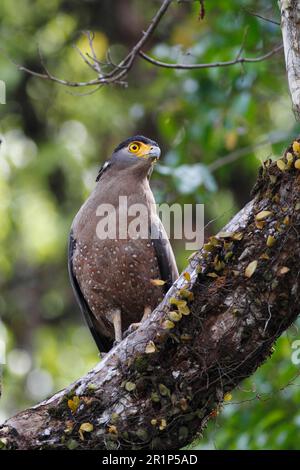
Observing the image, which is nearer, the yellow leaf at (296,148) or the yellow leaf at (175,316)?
the yellow leaf at (296,148)

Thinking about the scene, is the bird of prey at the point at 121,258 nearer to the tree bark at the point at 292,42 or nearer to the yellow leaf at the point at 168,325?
the yellow leaf at the point at 168,325

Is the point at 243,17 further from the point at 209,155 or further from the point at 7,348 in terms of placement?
the point at 7,348

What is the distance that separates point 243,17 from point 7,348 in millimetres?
7263

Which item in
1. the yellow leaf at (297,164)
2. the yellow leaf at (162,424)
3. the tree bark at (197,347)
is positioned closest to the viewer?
the yellow leaf at (297,164)

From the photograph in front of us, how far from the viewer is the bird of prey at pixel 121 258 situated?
625 centimetres

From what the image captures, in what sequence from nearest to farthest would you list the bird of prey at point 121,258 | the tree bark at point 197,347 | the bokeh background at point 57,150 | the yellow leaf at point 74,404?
the tree bark at point 197,347 → the yellow leaf at point 74,404 → the bird of prey at point 121,258 → the bokeh background at point 57,150

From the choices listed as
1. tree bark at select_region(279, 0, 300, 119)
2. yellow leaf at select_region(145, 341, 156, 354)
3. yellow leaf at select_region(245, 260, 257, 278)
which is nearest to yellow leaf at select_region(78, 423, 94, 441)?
yellow leaf at select_region(145, 341, 156, 354)

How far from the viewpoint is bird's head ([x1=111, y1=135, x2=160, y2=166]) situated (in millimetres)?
6723

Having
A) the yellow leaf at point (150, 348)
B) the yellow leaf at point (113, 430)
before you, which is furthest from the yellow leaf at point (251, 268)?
the yellow leaf at point (113, 430)

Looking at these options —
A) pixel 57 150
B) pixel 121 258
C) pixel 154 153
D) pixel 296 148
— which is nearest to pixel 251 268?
pixel 296 148

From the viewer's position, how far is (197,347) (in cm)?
448

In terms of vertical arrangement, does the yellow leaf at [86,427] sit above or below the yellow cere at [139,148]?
below

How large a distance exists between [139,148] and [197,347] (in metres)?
2.66
